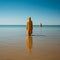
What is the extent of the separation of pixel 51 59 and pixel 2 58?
193 centimetres

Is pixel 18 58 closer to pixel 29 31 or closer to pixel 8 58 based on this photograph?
pixel 8 58

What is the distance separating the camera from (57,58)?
21.1 ft

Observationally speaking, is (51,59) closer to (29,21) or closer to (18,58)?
(18,58)

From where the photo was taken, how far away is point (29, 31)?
17.2 metres

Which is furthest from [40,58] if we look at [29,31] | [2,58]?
[29,31]

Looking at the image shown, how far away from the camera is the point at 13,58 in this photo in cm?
642

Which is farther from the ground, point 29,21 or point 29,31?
point 29,21

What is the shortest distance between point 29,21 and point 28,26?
0.54 meters

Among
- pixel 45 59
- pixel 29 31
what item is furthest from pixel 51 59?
pixel 29 31

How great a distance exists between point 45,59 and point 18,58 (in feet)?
3.48

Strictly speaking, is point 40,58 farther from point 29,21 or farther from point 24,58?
point 29,21

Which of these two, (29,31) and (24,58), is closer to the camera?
(24,58)

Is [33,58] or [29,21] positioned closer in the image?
[33,58]

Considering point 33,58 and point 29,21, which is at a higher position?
point 29,21
